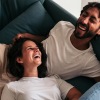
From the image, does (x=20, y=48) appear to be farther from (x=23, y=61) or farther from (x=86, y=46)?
(x=86, y=46)

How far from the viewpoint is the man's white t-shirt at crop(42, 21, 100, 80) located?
5.36 feet

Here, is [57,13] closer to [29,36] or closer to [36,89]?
[29,36]

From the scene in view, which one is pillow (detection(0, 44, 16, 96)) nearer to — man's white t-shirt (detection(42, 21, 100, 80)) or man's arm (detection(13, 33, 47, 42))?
man's arm (detection(13, 33, 47, 42))

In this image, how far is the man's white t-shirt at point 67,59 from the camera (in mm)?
1635

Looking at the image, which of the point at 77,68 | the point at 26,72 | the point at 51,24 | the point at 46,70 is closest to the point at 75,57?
the point at 77,68

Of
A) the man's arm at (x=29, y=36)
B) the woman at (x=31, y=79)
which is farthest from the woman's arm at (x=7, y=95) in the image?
the man's arm at (x=29, y=36)

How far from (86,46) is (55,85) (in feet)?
1.19

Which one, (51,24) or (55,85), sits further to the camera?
(51,24)

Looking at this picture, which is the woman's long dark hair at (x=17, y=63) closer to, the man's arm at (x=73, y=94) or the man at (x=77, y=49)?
the man at (x=77, y=49)

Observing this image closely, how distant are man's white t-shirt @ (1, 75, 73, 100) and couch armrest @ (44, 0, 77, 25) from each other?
0.57m

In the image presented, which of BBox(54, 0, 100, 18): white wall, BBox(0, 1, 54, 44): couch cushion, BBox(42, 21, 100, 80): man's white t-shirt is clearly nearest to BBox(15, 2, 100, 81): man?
BBox(42, 21, 100, 80): man's white t-shirt

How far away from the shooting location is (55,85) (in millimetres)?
1588

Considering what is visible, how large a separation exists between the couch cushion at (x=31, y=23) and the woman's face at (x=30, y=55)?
0.34 meters

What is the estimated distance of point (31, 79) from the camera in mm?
1564
